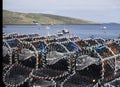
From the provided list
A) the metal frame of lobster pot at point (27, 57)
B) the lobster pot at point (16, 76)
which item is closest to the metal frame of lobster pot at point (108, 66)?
the lobster pot at point (16, 76)

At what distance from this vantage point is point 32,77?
26.0 ft

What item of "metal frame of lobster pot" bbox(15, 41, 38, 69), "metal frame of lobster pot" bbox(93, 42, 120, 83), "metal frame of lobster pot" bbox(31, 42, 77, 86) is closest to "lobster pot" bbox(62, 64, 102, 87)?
"metal frame of lobster pot" bbox(93, 42, 120, 83)

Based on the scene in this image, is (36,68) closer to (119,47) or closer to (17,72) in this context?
(17,72)

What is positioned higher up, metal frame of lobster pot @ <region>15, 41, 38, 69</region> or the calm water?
metal frame of lobster pot @ <region>15, 41, 38, 69</region>

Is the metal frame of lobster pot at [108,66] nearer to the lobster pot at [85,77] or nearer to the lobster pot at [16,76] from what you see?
the lobster pot at [85,77]

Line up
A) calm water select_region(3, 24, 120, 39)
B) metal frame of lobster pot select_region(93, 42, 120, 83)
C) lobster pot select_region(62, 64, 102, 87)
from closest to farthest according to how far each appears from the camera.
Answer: lobster pot select_region(62, 64, 102, 87)
metal frame of lobster pot select_region(93, 42, 120, 83)
calm water select_region(3, 24, 120, 39)

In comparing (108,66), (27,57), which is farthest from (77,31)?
(108,66)

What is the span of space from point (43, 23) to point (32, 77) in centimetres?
11210


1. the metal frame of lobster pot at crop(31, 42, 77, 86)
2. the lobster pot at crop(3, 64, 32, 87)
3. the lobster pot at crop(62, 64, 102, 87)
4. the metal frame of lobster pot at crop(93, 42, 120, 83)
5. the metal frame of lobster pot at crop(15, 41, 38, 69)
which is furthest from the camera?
the metal frame of lobster pot at crop(15, 41, 38, 69)

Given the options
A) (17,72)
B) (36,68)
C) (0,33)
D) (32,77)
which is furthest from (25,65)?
(0,33)

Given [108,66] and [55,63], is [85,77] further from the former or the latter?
[55,63]

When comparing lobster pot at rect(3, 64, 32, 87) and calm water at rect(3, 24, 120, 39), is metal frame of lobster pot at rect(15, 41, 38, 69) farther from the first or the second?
calm water at rect(3, 24, 120, 39)

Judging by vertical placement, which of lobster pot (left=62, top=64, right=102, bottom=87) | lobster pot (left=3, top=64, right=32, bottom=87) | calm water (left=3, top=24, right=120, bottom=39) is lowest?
calm water (left=3, top=24, right=120, bottom=39)

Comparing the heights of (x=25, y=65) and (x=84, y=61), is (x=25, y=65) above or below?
below
